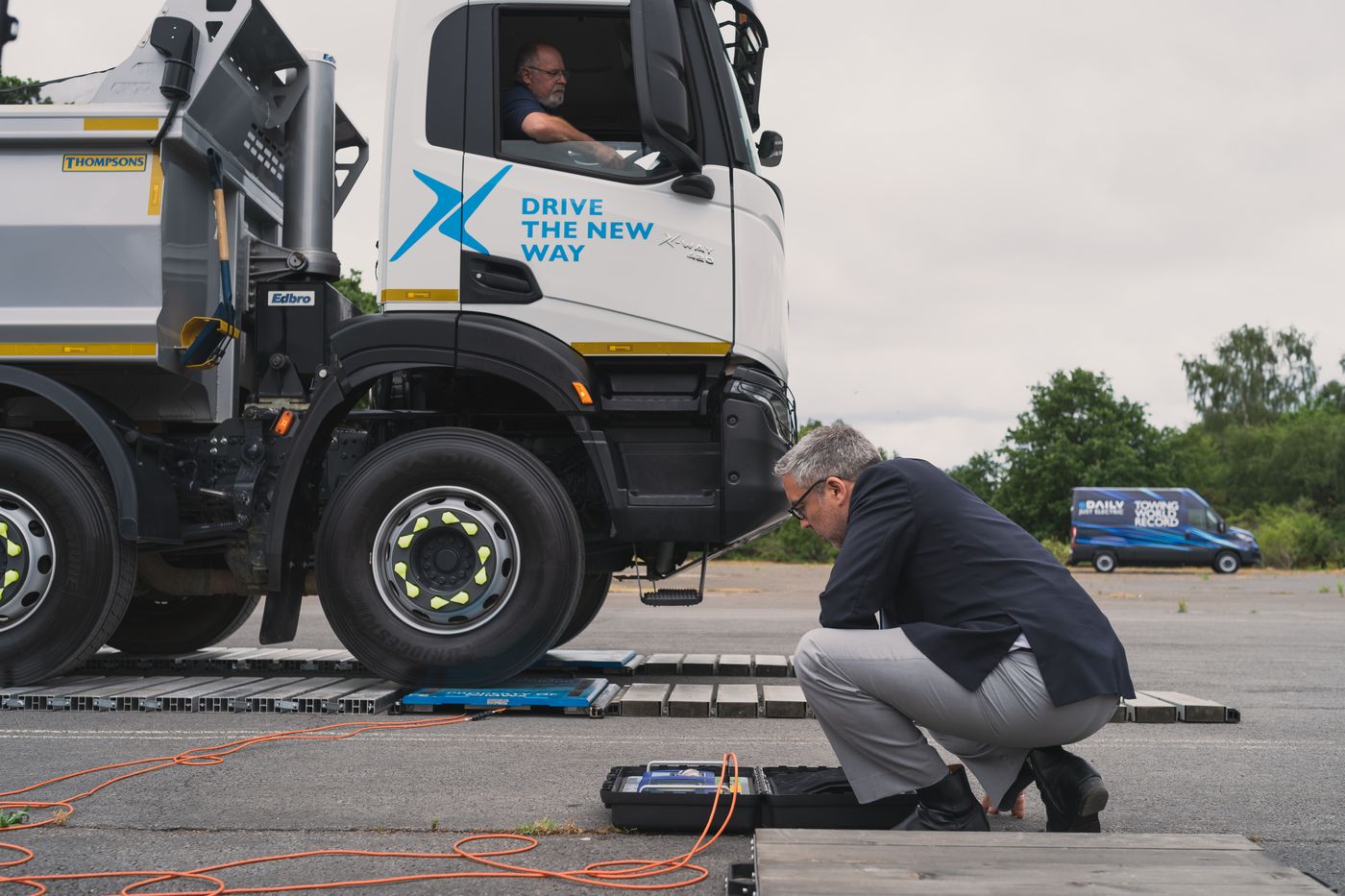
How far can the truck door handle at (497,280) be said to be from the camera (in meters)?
5.86

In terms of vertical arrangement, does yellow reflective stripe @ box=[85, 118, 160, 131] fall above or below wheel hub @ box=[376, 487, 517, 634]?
above

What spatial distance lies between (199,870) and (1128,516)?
34.4 m

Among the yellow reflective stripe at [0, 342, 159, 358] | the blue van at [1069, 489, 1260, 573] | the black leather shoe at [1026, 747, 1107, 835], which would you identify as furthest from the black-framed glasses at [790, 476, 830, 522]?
the blue van at [1069, 489, 1260, 573]

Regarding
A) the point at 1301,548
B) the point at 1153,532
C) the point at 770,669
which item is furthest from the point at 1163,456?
the point at 770,669

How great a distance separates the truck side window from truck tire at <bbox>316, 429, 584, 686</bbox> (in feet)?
4.93

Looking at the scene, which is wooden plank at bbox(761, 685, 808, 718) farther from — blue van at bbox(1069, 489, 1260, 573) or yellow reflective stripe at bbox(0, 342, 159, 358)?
blue van at bbox(1069, 489, 1260, 573)

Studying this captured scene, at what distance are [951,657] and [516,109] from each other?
12.8ft

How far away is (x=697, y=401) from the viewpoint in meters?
5.88

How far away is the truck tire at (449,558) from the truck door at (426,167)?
0.81 m

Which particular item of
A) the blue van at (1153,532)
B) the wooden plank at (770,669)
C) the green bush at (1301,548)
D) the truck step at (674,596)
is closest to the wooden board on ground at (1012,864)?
the truck step at (674,596)

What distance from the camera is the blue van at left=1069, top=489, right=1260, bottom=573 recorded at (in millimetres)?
33906

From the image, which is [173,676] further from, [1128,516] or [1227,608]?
[1128,516]

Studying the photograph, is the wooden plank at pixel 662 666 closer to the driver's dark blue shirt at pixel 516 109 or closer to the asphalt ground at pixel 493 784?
the asphalt ground at pixel 493 784

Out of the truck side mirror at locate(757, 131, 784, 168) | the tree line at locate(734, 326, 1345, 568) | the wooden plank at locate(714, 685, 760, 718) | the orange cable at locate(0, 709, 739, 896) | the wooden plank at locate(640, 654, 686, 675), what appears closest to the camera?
the orange cable at locate(0, 709, 739, 896)
